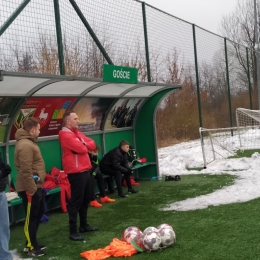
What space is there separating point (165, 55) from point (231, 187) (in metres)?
6.92

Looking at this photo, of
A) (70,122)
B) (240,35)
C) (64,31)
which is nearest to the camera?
(70,122)

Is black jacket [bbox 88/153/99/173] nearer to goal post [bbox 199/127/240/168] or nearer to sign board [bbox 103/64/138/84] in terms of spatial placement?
sign board [bbox 103/64/138/84]

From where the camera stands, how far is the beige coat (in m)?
4.70

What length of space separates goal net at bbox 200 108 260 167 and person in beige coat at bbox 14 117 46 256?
6890 millimetres

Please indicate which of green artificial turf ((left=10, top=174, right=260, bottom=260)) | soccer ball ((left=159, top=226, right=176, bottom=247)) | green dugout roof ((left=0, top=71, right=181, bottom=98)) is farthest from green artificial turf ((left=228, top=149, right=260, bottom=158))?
soccer ball ((left=159, top=226, right=176, bottom=247))

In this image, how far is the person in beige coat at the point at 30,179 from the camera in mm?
4719

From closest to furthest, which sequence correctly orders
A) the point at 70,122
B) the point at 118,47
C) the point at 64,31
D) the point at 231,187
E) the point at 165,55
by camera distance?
the point at 70,122 < the point at 231,187 < the point at 64,31 < the point at 118,47 < the point at 165,55

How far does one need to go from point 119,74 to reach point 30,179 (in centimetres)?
298

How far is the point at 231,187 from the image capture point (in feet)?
26.6

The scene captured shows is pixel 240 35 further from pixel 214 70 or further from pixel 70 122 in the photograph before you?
pixel 70 122

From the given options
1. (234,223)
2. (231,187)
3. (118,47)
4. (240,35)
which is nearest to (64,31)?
(118,47)

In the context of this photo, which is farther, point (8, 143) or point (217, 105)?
point (217, 105)

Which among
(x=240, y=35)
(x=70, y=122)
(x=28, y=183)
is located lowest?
(x=28, y=183)

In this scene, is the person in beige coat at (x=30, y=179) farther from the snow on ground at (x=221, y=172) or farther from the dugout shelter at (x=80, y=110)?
→ the snow on ground at (x=221, y=172)
